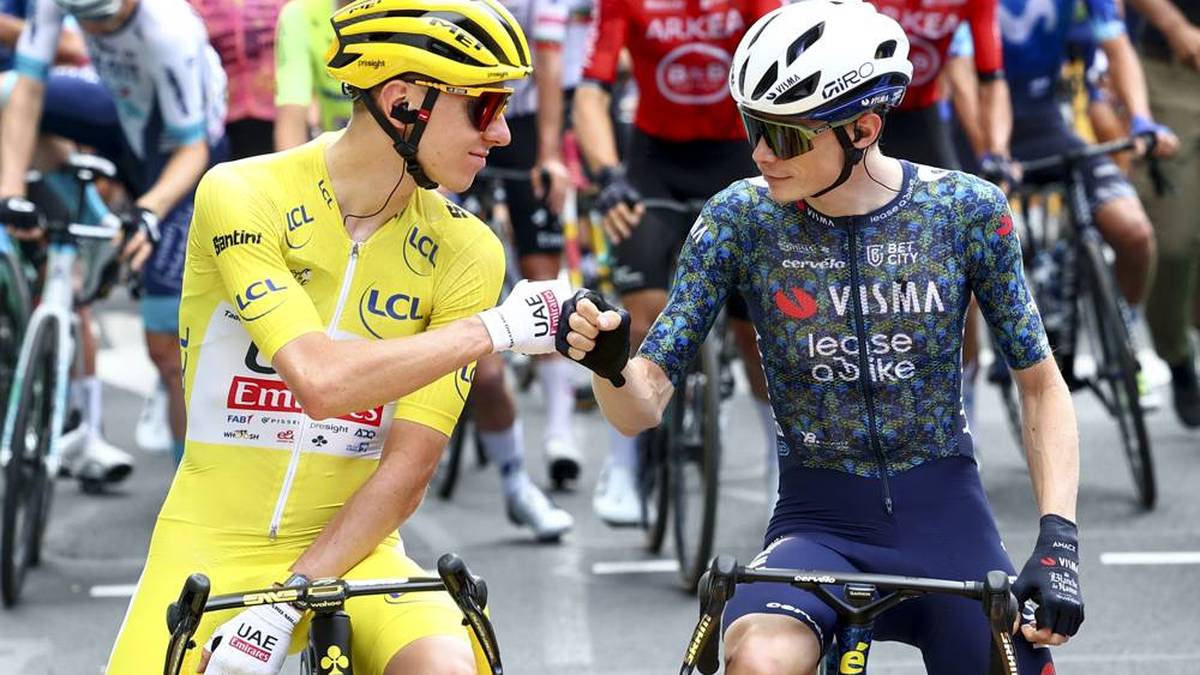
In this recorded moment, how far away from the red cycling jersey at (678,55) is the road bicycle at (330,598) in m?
4.25

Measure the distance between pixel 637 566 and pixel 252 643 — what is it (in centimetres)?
430

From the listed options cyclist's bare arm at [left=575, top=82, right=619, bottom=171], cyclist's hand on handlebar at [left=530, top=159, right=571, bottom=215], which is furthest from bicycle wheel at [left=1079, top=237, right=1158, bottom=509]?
cyclist's hand on handlebar at [left=530, top=159, right=571, bottom=215]

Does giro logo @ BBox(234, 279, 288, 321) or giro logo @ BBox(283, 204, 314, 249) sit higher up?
giro logo @ BBox(283, 204, 314, 249)

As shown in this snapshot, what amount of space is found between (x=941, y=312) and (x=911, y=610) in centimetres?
61

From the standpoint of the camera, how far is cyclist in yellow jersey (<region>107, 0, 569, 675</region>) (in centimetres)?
420

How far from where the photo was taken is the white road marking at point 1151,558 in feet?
26.3

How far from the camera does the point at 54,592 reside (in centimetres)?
784

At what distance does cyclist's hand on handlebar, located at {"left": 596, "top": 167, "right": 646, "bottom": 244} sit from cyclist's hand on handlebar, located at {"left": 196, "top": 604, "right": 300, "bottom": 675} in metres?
3.61

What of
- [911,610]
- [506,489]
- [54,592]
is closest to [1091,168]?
[506,489]

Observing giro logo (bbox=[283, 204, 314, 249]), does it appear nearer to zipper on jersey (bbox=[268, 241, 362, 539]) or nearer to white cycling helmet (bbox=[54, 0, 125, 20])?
zipper on jersey (bbox=[268, 241, 362, 539])

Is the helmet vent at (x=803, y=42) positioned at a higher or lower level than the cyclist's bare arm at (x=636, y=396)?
higher

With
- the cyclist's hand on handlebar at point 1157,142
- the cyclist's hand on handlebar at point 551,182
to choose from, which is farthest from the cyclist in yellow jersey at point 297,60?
the cyclist's hand on handlebar at point 1157,142

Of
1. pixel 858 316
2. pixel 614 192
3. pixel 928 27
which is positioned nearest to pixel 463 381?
pixel 858 316

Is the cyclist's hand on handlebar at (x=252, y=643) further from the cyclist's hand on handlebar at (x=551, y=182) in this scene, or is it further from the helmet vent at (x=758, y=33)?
the cyclist's hand on handlebar at (x=551, y=182)
